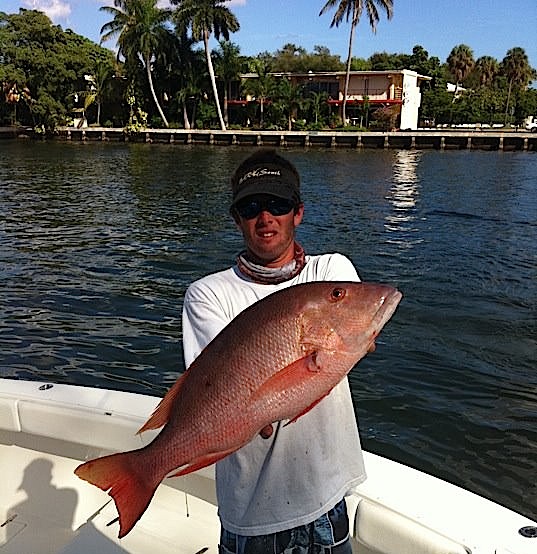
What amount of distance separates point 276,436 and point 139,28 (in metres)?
66.5

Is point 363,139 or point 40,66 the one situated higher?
point 40,66

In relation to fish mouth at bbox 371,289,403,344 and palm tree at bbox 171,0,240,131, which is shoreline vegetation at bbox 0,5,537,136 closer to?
palm tree at bbox 171,0,240,131

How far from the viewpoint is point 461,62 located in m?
105

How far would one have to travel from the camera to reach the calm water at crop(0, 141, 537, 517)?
702 cm

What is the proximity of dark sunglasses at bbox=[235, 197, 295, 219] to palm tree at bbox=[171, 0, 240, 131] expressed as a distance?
60.6 metres

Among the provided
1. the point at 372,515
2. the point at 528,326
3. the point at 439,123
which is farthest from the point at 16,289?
the point at 439,123

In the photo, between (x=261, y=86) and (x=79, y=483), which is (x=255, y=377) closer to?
(x=79, y=483)

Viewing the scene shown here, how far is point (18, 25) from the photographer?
213ft

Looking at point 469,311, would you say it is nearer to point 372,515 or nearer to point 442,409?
point 442,409

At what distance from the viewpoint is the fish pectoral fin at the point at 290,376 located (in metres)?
1.79

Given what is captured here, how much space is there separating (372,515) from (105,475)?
50.4 inches

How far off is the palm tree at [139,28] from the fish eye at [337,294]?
212 feet

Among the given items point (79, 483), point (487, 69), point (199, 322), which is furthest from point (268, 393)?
point (487, 69)

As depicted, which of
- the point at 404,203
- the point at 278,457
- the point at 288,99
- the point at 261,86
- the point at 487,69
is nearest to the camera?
the point at 278,457
